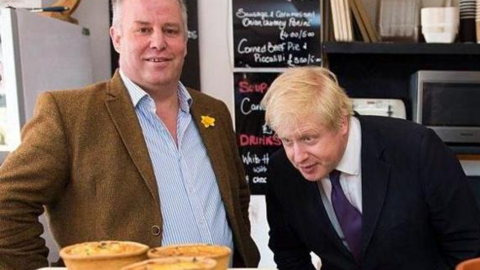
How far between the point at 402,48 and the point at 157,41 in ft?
4.29

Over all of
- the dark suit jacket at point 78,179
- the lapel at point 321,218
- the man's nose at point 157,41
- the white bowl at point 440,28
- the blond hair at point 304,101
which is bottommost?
the lapel at point 321,218

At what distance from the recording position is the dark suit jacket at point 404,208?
54.6 inches

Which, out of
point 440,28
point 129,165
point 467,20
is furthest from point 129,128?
point 467,20

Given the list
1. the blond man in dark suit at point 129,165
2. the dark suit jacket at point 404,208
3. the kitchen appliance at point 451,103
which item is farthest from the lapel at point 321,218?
the kitchen appliance at point 451,103

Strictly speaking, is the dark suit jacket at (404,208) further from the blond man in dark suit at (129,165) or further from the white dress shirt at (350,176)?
the blond man in dark suit at (129,165)

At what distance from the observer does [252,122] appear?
8.96 feet

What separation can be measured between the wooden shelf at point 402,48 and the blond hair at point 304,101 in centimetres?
100

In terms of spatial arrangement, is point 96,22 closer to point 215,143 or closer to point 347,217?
point 215,143

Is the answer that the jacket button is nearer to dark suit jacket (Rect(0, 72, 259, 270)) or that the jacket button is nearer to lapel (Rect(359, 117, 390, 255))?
dark suit jacket (Rect(0, 72, 259, 270))

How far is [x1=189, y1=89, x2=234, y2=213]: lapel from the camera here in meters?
1.45

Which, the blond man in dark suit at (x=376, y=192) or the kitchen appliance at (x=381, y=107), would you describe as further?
the kitchen appliance at (x=381, y=107)

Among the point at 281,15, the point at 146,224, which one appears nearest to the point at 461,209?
the point at 146,224

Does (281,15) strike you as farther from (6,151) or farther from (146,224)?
(146,224)

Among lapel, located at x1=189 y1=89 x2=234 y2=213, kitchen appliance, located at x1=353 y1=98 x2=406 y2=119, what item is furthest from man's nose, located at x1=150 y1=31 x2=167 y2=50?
kitchen appliance, located at x1=353 y1=98 x2=406 y2=119
